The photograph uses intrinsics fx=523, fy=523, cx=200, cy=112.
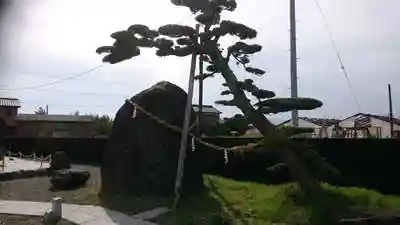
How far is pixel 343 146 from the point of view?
14688 mm

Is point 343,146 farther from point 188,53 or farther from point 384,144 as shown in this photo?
point 188,53

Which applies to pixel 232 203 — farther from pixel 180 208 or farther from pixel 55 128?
pixel 55 128

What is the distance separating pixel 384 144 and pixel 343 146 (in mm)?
1163

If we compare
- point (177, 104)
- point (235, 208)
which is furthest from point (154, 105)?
point (235, 208)

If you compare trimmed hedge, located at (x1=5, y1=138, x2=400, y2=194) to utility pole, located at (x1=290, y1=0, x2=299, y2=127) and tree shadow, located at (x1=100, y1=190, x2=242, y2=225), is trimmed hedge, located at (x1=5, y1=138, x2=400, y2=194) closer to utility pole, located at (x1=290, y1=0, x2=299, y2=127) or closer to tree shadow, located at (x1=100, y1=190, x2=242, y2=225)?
tree shadow, located at (x1=100, y1=190, x2=242, y2=225)

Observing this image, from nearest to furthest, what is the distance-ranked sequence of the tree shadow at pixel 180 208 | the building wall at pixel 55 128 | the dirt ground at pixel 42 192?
1. the tree shadow at pixel 180 208
2. the dirt ground at pixel 42 192
3. the building wall at pixel 55 128

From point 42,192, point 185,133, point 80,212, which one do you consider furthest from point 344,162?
point 42,192

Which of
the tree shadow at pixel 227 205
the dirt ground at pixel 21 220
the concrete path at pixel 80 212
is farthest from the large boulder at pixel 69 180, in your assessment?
the tree shadow at pixel 227 205

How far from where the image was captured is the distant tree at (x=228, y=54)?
10.4 metres

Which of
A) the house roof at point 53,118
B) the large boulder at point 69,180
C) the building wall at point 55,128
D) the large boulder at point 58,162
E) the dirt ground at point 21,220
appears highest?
the house roof at point 53,118

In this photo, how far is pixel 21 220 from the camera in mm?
9375

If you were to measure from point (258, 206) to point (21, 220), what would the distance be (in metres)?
4.43

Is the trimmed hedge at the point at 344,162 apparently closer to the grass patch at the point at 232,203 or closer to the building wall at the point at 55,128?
the grass patch at the point at 232,203

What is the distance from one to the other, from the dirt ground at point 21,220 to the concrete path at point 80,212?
25cm
